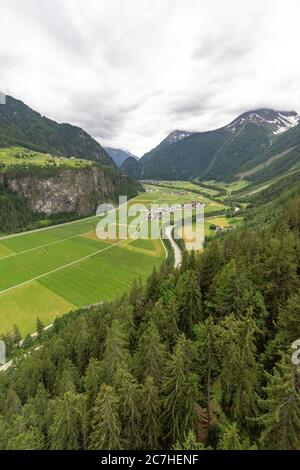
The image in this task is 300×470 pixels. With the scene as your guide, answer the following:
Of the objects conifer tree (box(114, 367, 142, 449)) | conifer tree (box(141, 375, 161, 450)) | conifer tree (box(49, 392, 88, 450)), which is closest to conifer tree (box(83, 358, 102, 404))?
conifer tree (box(49, 392, 88, 450))

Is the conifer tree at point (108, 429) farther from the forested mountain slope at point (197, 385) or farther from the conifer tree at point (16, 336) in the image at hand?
the conifer tree at point (16, 336)

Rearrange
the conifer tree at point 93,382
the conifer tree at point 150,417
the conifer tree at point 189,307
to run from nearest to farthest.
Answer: the conifer tree at point 150,417, the conifer tree at point 93,382, the conifer tree at point 189,307

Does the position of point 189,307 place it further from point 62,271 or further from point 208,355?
point 62,271

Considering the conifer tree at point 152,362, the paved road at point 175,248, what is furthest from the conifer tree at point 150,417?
the paved road at point 175,248

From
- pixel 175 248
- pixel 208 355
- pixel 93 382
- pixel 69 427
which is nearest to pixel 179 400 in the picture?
pixel 208 355

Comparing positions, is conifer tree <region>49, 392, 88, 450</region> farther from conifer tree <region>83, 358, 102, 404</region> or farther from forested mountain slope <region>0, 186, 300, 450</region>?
conifer tree <region>83, 358, 102, 404</region>
